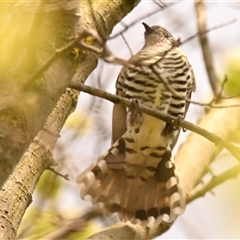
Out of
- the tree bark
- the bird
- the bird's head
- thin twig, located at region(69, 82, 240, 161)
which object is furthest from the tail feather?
the tree bark

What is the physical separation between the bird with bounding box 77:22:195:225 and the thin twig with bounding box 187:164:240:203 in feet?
0.25

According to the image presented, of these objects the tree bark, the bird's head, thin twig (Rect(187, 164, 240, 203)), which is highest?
the tree bark

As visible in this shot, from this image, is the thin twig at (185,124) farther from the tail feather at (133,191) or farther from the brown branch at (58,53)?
the tail feather at (133,191)

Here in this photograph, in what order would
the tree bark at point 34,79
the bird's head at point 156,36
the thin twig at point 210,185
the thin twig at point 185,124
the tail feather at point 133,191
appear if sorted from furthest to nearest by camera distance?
the bird's head at point 156,36, the tail feather at point 133,191, the thin twig at point 210,185, the thin twig at point 185,124, the tree bark at point 34,79

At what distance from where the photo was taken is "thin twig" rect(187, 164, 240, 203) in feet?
11.4

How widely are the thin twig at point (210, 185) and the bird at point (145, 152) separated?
Result: 0.08 metres

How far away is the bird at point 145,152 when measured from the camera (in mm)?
4195

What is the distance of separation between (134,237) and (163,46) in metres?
1.72

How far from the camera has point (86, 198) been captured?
4027 millimetres

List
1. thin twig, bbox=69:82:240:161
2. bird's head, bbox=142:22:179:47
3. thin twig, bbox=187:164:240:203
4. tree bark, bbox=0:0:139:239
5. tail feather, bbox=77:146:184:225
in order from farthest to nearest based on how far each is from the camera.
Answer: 1. bird's head, bbox=142:22:179:47
2. tail feather, bbox=77:146:184:225
3. thin twig, bbox=187:164:240:203
4. thin twig, bbox=69:82:240:161
5. tree bark, bbox=0:0:139:239

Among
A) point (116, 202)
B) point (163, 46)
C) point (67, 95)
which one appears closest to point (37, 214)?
point (67, 95)

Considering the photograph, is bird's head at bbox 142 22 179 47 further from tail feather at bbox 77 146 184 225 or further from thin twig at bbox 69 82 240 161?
thin twig at bbox 69 82 240 161

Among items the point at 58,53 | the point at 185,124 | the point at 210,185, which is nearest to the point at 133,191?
the point at 210,185

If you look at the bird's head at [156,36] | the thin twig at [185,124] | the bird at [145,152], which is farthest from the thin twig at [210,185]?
the bird's head at [156,36]
